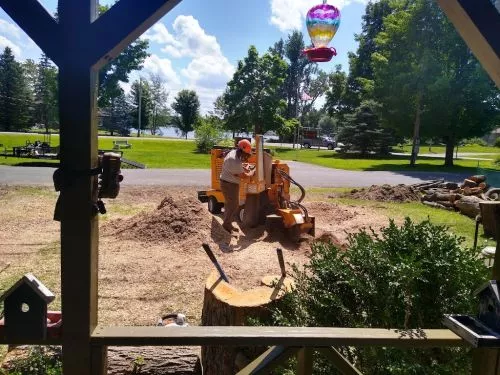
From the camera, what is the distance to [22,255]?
6.50m

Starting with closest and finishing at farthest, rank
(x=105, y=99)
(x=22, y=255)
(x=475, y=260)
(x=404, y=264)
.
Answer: (x=404, y=264), (x=475, y=260), (x=22, y=255), (x=105, y=99)

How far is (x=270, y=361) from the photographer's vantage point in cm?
178

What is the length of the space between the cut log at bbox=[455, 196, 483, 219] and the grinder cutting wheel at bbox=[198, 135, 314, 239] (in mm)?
5817

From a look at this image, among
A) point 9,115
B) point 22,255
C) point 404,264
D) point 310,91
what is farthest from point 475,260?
point 310,91

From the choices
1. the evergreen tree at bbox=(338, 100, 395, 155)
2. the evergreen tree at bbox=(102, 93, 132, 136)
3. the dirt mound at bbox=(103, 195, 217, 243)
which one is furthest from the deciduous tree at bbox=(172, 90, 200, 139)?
the dirt mound at bbox=(103, 195, 217, 243)

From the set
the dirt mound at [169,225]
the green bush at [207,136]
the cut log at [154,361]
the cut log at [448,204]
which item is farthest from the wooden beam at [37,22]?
the green bush at [207,136]

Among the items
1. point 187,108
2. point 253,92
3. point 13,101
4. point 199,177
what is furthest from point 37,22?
point 187,108

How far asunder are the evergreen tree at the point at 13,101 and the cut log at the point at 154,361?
55341 millimetres

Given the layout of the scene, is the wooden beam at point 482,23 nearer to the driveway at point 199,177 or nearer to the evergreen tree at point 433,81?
the driveway at point 199,177

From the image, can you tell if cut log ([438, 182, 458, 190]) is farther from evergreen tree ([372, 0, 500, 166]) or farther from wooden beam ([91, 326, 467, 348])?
wooden beam ([91, 326, 467, 348])

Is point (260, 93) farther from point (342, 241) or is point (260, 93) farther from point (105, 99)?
point (342, 241)

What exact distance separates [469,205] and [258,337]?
441 inches

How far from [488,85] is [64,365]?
27.3 meters

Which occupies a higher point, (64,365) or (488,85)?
(488,85)
